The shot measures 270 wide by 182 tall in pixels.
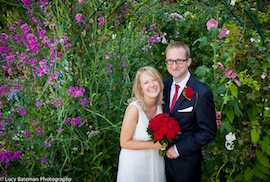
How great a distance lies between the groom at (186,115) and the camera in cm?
228

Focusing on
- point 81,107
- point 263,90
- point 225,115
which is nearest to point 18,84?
point 81,107

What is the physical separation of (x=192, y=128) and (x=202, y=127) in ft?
0.34

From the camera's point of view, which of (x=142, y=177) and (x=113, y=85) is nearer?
(x=142, y=177)

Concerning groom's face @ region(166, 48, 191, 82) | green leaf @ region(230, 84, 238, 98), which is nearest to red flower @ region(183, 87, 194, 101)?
groom's face @ region(166, 48, 191, 82)

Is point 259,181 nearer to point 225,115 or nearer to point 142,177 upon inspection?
point 225,115

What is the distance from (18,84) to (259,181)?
200cm

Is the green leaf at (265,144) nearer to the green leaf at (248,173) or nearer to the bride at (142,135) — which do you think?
the green leaf at (248,173)

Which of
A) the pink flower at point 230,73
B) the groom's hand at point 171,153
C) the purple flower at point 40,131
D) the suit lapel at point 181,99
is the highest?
the pink flower at point 230,73

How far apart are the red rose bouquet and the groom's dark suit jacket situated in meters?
0.12

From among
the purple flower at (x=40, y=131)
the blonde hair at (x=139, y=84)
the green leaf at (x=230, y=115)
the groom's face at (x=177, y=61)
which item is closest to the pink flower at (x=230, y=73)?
the green leaf at (x=230, y=115)

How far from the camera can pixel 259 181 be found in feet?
8.83

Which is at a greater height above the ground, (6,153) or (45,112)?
(45,112)

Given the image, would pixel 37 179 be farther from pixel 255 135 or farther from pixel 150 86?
pixel 255 135

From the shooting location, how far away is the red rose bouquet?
219 centimetres
